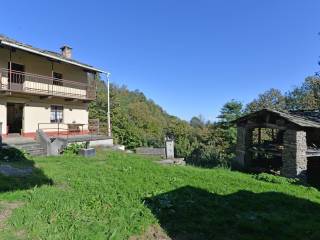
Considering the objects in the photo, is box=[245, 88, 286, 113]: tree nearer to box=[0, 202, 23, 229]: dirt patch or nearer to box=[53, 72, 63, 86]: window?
box=[53, 72, 63, 86]: window

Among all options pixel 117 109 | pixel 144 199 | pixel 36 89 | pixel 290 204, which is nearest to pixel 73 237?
pixel 144 199

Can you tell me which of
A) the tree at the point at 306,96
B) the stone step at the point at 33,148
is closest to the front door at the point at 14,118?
the stone step at the point at 33,148

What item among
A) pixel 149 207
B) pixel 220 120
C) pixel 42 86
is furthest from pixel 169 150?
pixel 220 120

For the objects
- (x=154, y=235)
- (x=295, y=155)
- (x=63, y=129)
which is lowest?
(x=154, y=235)

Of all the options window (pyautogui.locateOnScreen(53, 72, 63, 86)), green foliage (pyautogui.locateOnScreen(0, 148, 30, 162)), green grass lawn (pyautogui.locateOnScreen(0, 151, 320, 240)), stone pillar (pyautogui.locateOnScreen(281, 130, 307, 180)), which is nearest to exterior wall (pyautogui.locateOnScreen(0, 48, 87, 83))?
window (pyautogui.locateOnScreen(53, 72, 63, 86))

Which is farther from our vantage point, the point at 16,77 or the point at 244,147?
the point at 16,77

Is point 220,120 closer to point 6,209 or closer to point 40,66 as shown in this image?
point 40,66

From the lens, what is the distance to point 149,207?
290 inches

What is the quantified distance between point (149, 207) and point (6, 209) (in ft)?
10.9

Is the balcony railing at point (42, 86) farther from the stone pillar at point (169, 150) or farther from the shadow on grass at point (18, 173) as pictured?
the stone pillar at point (169, 150)

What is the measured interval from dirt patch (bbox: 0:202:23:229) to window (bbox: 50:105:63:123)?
52.7ft

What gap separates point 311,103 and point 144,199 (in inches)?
1582

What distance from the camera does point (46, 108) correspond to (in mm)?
21609

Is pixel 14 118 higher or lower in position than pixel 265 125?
higher
